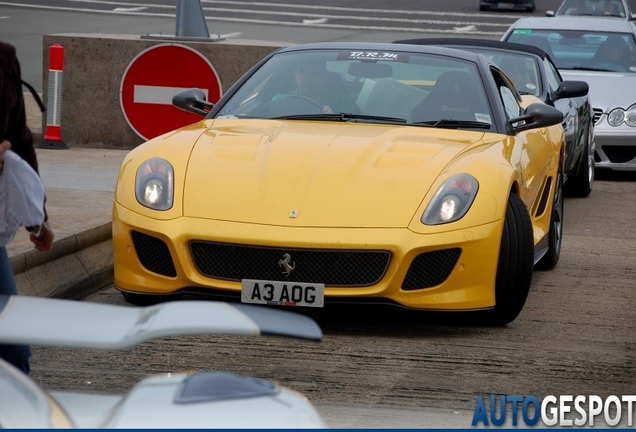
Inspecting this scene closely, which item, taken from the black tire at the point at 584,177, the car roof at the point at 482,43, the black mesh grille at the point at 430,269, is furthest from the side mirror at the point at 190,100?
the black tire at the point at 584,177

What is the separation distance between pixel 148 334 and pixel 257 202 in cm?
356

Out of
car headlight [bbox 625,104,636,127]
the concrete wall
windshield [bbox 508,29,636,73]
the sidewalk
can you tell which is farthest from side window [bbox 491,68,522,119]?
windshield [bbox 508,29,636,73]

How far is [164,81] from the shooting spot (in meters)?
9.92

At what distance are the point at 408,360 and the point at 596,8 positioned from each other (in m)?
22.6

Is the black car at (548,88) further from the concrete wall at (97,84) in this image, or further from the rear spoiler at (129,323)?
the rear spoiler at (129,323)

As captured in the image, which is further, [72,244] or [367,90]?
[367,90]

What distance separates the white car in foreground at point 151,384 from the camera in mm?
1845

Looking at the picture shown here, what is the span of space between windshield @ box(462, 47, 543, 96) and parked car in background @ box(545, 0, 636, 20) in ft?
50.5

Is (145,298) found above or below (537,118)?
below


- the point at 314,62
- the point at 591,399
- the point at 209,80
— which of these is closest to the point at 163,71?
the point at 209,80

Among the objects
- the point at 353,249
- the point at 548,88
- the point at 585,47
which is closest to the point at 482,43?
the point at 548,88

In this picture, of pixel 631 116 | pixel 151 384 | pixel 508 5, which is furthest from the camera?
pixel 508 5

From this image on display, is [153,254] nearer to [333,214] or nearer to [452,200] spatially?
[333,214]

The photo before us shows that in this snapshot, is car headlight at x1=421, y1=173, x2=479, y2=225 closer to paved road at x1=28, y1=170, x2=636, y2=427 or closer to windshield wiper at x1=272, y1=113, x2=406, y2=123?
paved road at x1=28, y1=170, x2=636, y2=427
